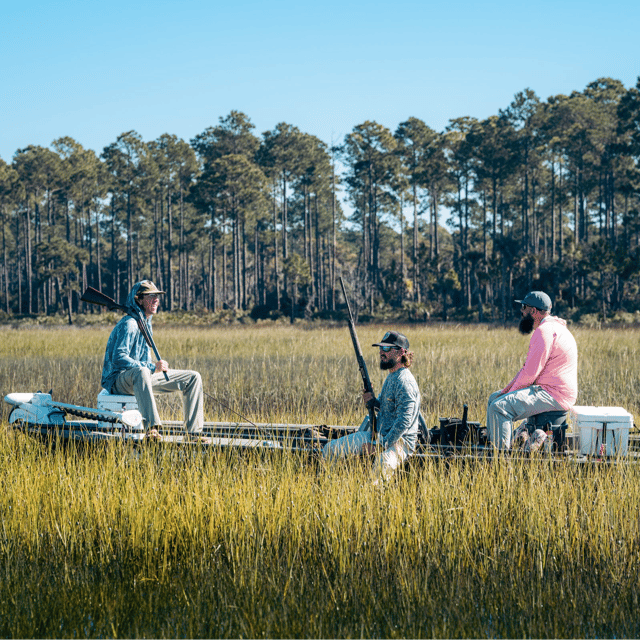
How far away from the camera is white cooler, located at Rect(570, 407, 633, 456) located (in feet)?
18.2

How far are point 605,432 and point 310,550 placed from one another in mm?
2901

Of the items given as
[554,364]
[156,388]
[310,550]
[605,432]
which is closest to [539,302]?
[554,364]

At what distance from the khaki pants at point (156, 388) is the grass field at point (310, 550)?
1.64 feet

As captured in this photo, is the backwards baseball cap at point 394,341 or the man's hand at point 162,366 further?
the man's hand at point 162,366

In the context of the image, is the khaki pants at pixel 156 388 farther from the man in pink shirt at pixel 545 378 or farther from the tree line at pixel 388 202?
the tree line at pixel 388 202

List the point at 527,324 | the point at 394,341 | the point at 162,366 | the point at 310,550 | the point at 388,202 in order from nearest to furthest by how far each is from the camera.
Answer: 1. the point at 310,550
2. the point at 394,341
3. the point at 162,366
4. the point at 527,324
5. the point at 388,202

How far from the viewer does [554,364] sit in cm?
609

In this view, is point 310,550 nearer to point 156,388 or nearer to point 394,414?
point 394,414

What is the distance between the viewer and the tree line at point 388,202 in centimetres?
4375

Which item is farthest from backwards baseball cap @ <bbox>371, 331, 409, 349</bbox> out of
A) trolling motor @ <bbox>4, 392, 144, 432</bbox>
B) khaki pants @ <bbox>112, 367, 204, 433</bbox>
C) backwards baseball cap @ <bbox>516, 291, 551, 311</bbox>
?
trolling motor @ <bbox>4, 392, 144, 432</bbox>

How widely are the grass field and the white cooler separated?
0.36 metres

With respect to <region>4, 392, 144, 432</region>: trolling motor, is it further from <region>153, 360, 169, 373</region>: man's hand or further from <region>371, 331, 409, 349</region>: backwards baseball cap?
<region>371, 331, 409, 349</region>: backwards baseball cap

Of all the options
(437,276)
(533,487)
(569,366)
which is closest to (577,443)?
(569,366)

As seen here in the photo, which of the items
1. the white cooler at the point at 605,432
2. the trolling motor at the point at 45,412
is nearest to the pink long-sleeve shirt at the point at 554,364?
the white cooler at the point at 605,432
